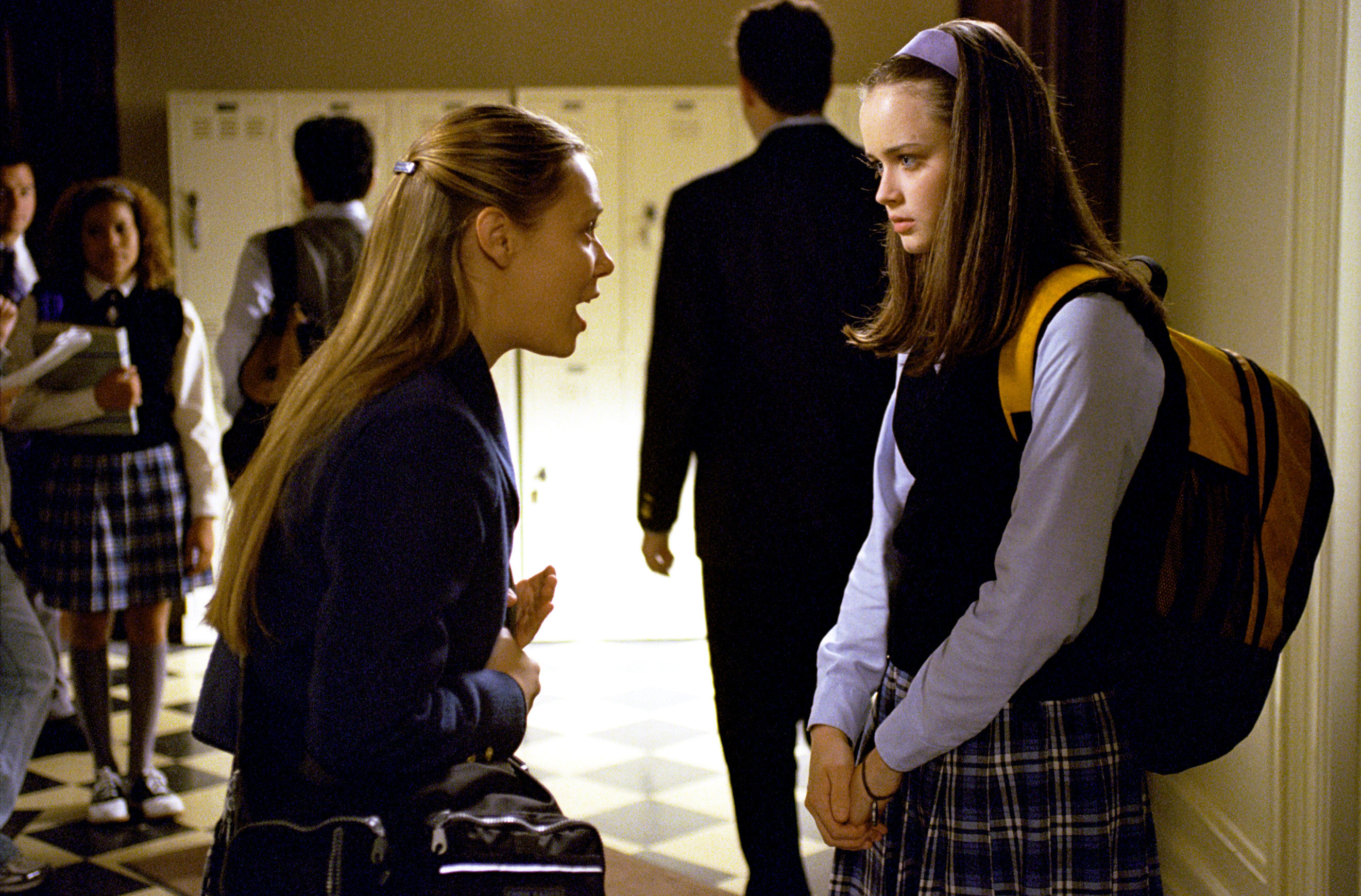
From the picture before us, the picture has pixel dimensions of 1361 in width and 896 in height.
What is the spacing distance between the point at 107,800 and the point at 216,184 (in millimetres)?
3134

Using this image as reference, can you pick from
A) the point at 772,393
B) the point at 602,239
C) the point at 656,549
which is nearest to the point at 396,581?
the point at 772,393

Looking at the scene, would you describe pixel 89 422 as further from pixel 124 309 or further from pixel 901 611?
pixel 901 611

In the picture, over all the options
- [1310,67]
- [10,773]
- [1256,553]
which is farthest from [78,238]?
[1256,553]

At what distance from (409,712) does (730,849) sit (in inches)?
92.4

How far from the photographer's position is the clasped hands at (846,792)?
1.27m

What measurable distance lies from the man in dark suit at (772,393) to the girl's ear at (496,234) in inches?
45.2

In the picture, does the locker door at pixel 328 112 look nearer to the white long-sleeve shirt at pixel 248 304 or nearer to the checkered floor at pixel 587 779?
the checkered floor at pixel 587 779

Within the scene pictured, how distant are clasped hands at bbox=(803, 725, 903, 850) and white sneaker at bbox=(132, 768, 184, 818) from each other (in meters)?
2.57

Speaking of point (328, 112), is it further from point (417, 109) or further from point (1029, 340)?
point (1029, 340)

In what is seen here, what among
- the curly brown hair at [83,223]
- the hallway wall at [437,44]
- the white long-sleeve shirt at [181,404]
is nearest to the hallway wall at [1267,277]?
the white long-sleeve shirt at [181,404]

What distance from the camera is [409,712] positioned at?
1.05 meters

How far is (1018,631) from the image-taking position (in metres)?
1.16

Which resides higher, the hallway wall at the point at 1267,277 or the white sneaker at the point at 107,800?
the hallway wall at the point at 1267,277

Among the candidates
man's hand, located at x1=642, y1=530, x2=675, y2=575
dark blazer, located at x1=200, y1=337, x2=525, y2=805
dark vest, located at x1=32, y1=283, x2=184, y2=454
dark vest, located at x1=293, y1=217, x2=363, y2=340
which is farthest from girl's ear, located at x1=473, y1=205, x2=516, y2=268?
dark vest, located at x1=32, y1=283, x2=184, y2=454
